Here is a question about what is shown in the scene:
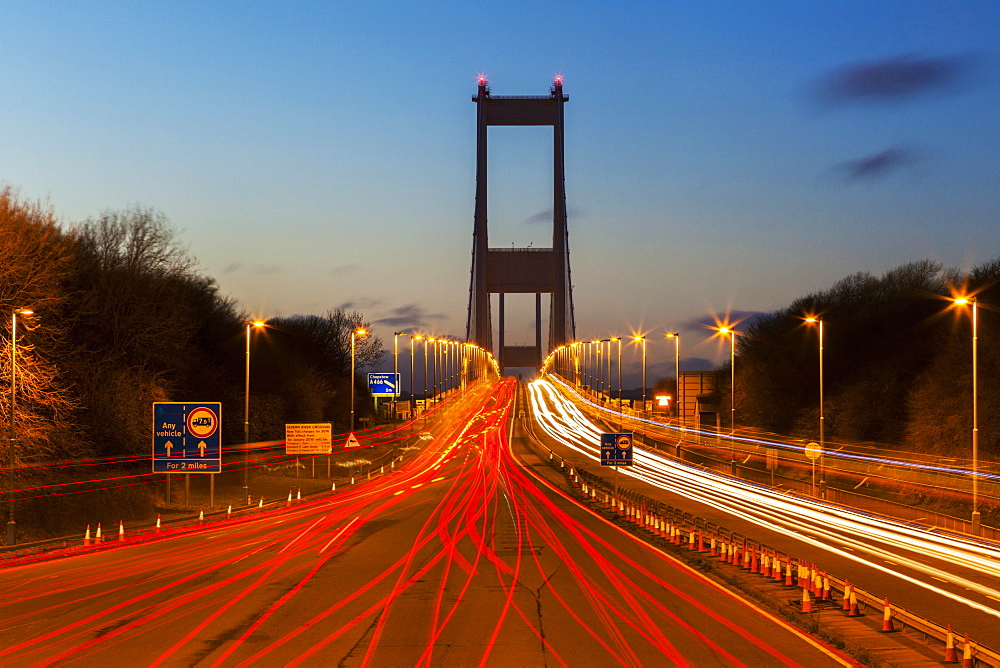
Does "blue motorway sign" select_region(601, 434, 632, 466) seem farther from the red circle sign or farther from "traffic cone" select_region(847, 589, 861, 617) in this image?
"traffic cone" select_region(847, 589, 861, 617)

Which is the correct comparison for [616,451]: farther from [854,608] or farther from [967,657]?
[967,657]

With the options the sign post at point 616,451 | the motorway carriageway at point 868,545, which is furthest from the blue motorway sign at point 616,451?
the motorway carriageway at point 868,545

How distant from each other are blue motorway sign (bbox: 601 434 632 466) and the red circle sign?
15676mm

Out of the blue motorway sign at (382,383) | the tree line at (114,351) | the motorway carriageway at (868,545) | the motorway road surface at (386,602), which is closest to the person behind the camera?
the motorway road surface at (386,602)

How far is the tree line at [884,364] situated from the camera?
171ft

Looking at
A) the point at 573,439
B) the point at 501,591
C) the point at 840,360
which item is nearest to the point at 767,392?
the point at 840,360

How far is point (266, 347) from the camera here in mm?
91750

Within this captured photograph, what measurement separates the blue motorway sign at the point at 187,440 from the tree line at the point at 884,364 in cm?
2962

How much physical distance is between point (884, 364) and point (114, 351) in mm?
50750

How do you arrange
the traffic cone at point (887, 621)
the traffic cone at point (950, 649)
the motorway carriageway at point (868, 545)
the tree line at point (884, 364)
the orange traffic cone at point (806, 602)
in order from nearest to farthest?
the traffic cone at point (950, 649)
the traffic cone at point (887, 621)
the orange traffic cone at point (806, 602)
the motorway carriageway at point (868, 545)
the tree line at point (884, 364)

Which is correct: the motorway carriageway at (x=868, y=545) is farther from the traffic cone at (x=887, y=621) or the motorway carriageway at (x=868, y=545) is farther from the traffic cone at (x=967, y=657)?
the traffic cone at (x=967, y=657)

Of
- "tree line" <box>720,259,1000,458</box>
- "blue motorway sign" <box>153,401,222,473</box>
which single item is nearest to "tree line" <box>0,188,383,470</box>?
"blue motorway sign" <box>153,401,222,473</box>

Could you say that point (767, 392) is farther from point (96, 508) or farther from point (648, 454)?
point (96, 508)

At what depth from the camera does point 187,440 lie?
4103 centimetres
